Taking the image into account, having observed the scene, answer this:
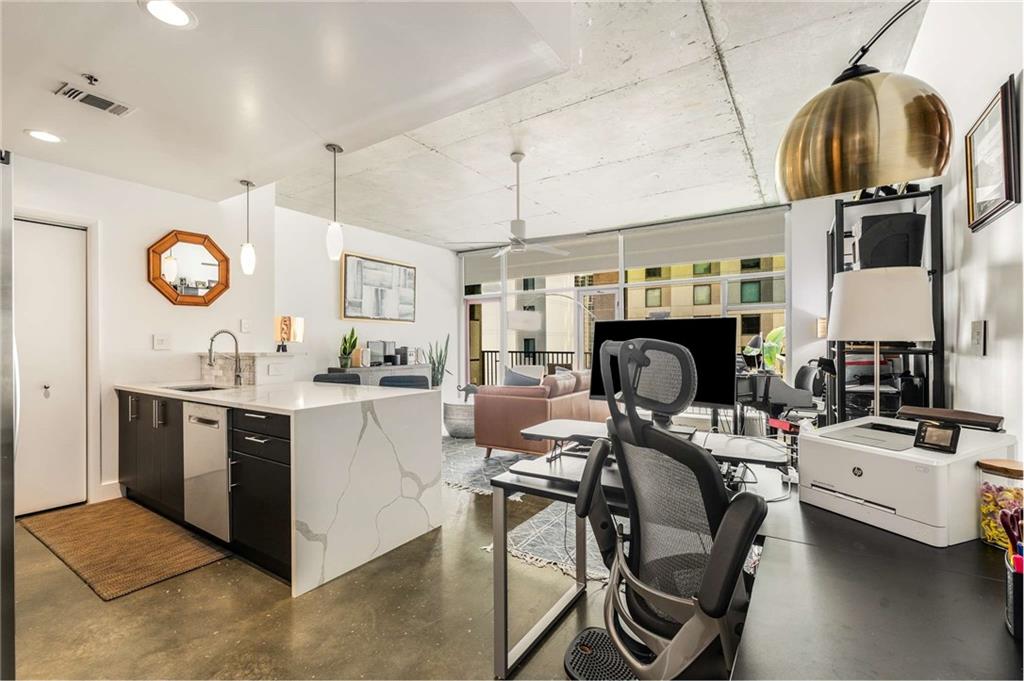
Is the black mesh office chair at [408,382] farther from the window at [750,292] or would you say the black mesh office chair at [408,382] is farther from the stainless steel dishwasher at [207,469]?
the window at [750,292]

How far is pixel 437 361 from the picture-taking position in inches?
280

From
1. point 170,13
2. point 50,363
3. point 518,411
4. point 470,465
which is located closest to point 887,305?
point 170,13

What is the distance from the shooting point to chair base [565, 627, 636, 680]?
159 centimetres

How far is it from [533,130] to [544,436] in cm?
246

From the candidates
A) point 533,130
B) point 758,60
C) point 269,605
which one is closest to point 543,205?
point 533,130

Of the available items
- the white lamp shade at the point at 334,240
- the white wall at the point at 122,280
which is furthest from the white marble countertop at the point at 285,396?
the white lamp shade at the point at 334,240

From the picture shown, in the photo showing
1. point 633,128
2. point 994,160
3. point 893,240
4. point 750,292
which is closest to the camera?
point 994,160

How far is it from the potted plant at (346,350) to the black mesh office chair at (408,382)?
123cm

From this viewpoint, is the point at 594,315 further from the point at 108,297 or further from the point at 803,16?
the point at 108,297

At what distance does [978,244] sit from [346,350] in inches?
218

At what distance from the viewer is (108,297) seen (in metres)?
3.35

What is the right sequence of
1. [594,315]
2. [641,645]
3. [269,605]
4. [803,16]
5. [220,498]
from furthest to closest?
[594,315]
[220,498]
[803,16]
[269,605]
[641,645]

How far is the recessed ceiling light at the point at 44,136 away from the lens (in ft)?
8.59

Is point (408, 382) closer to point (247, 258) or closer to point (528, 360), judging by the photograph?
point (247, 258)
